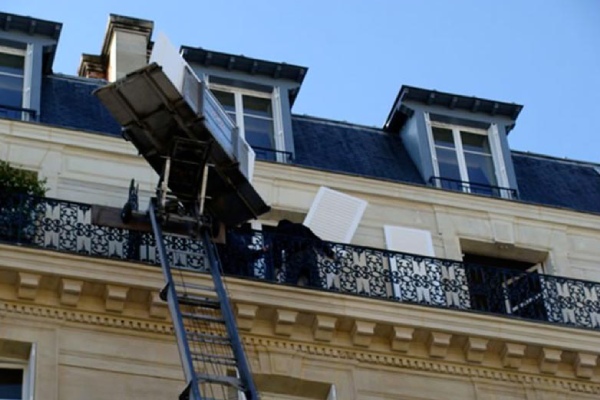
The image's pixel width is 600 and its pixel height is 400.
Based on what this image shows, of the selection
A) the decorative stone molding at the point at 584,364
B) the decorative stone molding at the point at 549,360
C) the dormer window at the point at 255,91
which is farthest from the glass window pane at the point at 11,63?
the decorative stone molding at the point at 584,364

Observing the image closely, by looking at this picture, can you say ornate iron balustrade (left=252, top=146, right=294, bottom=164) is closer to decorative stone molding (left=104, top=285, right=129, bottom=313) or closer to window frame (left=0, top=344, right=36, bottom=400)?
decorative stone molding (left=104, top=285, right=129, bottom=313)

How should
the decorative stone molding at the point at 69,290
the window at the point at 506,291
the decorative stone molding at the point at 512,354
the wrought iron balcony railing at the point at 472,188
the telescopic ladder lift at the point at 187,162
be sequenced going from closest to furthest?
1. the telescopic ladder lift at the point at 187,162
2. the decorative stone molding at the point at 69,290
3. the decorative stone molding at the point at 512,354
4. the window at the point at 506,291
5. the wrought iron balcony railing at the point at 472,188

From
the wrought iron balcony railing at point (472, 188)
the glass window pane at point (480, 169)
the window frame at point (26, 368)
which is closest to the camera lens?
the window frame at point (26, 368)

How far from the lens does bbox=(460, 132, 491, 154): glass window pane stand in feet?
67.5

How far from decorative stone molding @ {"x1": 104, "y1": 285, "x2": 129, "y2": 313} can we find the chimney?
448 cm

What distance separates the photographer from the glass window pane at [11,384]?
51.5 feet

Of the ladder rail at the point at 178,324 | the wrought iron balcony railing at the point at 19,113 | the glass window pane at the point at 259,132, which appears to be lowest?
the ladder rail at the point at 178,324

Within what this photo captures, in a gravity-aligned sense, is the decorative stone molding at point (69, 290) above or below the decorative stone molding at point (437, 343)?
above

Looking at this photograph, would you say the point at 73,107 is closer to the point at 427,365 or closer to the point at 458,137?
the point at 458,137

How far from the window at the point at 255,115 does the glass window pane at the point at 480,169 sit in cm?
236

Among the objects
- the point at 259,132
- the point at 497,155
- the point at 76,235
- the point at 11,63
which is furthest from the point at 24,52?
the point at 497,155

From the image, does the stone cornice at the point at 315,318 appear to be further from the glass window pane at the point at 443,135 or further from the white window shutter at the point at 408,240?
the glass window pane at the point at 443,135

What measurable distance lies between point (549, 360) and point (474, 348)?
0.83 metres

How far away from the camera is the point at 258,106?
19.9 metres
